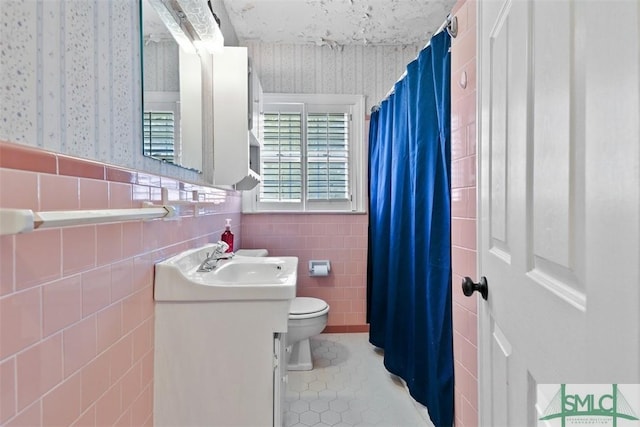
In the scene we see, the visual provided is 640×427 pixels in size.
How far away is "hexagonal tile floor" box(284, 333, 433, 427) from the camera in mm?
1621

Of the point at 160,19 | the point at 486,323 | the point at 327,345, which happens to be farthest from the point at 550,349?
the point at 327,345

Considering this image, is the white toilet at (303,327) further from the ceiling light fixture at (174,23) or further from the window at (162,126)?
the ceiling light fixture at (174,23)

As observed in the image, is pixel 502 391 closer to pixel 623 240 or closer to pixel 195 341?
pixel 623 240

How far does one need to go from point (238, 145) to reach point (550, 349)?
159cm

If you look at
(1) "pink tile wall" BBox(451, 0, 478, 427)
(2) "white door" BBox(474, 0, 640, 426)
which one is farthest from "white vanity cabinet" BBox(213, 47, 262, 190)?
(2) "white door" BBox(474, 0, 640, 426)

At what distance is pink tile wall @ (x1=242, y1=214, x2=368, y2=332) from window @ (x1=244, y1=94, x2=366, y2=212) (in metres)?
0.12

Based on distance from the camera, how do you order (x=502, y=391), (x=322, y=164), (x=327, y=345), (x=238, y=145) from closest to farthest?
(x=502, y=391) < (x=238, y=145) < (x=327, y=345) < (x=322, y=164)

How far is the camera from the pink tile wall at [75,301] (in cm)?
56

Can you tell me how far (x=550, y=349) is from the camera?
503 millimetres

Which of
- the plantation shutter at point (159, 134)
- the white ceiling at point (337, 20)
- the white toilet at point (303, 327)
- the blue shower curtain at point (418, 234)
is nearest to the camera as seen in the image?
the plantation shutter at point (159, 134)

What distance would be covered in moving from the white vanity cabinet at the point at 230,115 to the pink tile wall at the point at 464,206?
3.49ft

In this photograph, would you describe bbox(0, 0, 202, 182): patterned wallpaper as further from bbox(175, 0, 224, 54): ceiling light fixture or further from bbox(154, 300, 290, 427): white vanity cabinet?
bbox(154, 300, 290, 427): white vanity cabinet

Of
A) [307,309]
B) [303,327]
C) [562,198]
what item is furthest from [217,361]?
[562,198]

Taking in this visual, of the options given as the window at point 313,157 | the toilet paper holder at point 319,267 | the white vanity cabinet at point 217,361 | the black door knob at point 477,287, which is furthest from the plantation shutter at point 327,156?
the black door knob at point 477,287
